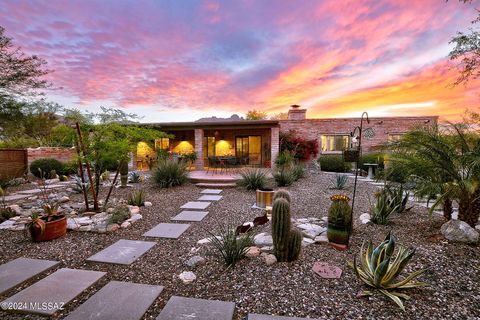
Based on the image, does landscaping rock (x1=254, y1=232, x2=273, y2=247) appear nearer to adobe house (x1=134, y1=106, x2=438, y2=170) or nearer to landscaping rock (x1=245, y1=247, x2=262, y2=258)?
landscaping rock (x1=245, y1=247, x2=262, y2=258)

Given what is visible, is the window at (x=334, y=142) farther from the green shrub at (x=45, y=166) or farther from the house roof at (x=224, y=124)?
the green shrub at (x=45, y=166)

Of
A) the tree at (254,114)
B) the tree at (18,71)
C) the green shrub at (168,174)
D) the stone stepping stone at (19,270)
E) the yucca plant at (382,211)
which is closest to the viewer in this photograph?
the stone stepping stone at (19,270)

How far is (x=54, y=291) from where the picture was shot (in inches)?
85.5

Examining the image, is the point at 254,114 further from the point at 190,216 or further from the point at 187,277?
the point at 187,277

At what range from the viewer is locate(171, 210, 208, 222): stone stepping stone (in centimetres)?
473

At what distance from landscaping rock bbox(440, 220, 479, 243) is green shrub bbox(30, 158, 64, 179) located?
544 inches

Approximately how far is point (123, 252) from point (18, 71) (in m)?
9.22

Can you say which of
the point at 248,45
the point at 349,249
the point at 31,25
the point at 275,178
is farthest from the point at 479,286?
the point at 31,25

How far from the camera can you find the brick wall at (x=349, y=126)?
13781 mm

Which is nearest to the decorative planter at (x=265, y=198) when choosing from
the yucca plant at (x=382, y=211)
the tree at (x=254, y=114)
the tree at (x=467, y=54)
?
the yucca plant at (x=382, y=211)

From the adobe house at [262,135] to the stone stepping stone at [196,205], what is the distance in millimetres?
6093

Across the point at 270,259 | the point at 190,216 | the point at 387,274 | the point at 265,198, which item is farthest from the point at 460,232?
the point at 190,216

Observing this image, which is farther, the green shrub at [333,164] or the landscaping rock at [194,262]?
the green shrub at [333,164]

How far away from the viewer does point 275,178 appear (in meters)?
8.54
